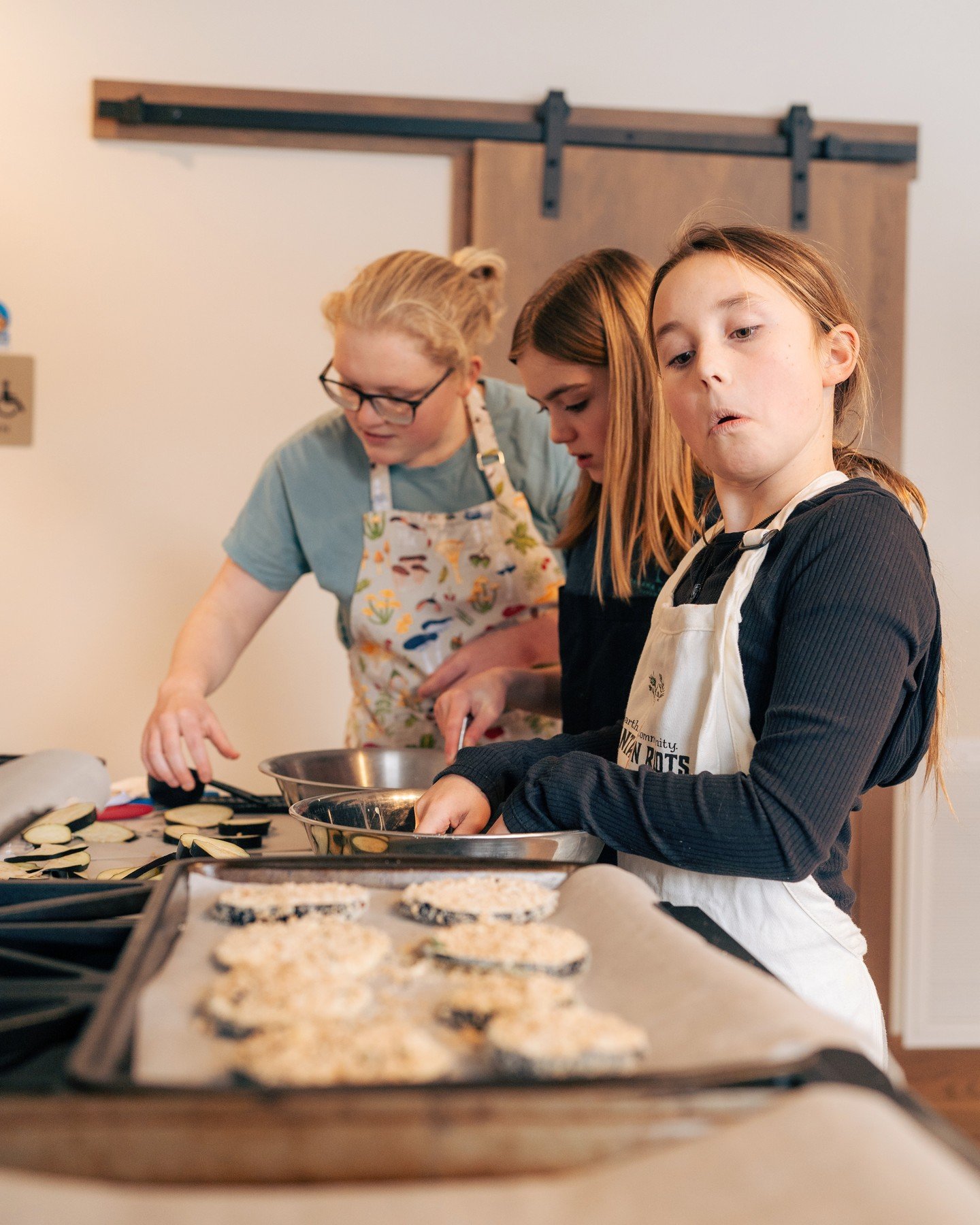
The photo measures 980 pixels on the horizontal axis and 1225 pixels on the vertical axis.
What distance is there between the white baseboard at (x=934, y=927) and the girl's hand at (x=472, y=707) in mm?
→ 1351

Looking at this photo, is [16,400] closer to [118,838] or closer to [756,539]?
[118,838]

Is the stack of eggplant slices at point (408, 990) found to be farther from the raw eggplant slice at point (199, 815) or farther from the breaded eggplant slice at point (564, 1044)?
the raw eggplant slice at point (199, 815)

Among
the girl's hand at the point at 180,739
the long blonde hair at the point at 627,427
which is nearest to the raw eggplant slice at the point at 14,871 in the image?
the girl's hand at the point at 180,739

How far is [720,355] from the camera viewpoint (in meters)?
0.89

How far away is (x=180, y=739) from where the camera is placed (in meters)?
1.42

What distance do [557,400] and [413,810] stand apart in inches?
21.4

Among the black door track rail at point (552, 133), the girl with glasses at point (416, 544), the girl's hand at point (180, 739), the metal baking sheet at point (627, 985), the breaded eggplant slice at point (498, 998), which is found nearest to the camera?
the metal baking sheet at point (627, 985)

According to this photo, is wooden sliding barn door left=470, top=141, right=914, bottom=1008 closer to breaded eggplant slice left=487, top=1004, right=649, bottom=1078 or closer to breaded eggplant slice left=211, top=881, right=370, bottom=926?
breaded eggplant slice left=211, top=881, right=370, bottom=926

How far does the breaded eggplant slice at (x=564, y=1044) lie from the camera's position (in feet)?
1.47

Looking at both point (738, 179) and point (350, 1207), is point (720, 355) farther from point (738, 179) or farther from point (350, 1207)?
point (738, 179)

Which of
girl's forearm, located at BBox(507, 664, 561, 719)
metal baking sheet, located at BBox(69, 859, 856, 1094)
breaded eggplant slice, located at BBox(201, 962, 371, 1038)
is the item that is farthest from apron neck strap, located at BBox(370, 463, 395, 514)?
breaded eggplant slice, located at BBox(201, 962, 371, 1038)

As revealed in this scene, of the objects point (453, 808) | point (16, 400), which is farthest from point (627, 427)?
point (16, 400)

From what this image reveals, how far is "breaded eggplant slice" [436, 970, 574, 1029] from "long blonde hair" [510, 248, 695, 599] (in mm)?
698

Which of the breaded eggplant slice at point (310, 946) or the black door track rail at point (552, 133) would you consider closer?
the breaded eggplant slice at point (310, 946)
